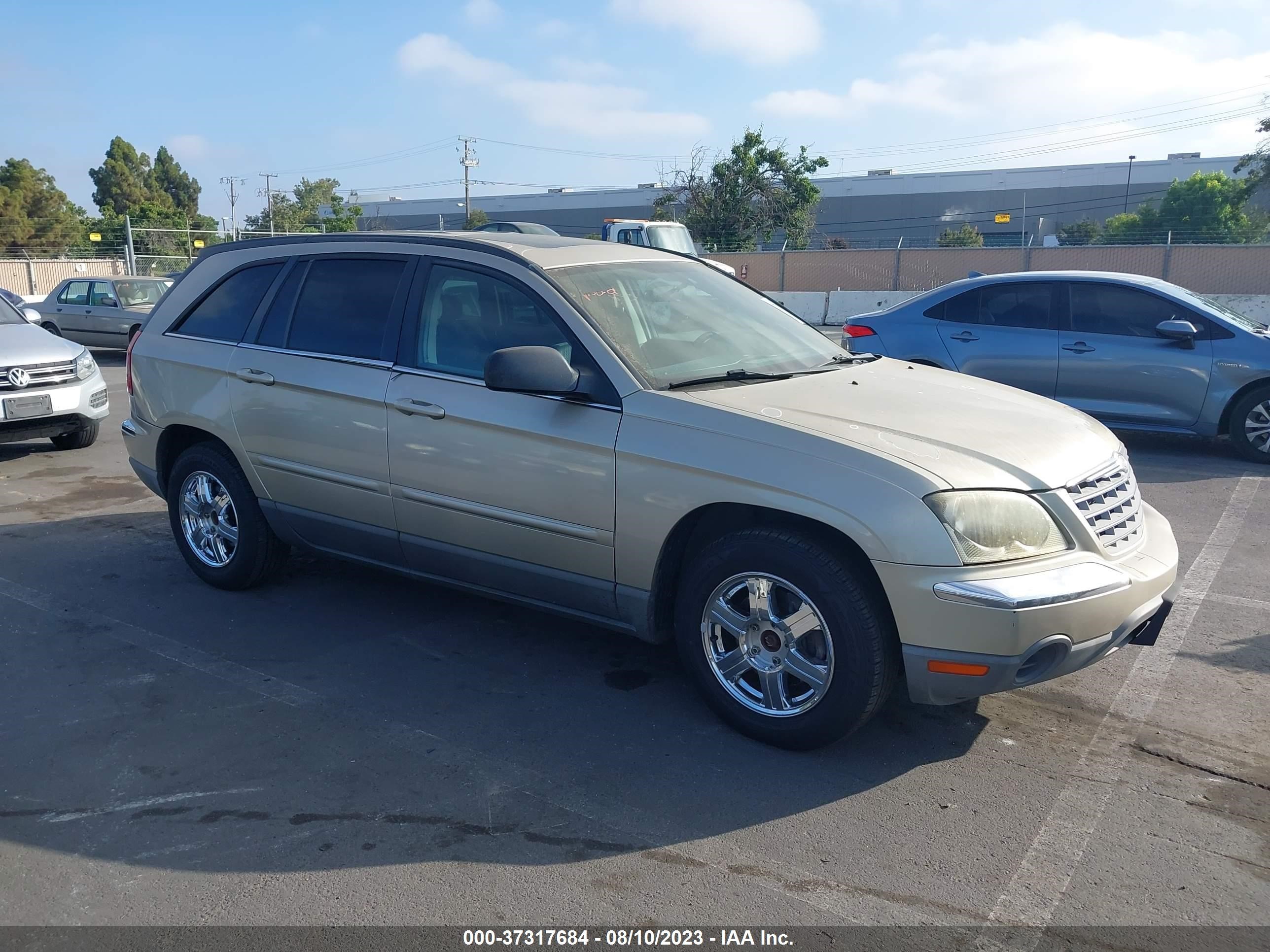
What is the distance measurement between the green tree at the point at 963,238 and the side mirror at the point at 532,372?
4770 centimetres

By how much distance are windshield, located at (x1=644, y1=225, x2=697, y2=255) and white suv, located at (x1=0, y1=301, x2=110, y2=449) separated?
1225 centimetres

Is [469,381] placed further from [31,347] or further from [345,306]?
[31,347]

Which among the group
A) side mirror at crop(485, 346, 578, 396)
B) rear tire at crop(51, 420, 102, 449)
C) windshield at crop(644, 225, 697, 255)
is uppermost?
windshield at crop(644, 225, 697, 255)

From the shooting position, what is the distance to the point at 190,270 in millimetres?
6023

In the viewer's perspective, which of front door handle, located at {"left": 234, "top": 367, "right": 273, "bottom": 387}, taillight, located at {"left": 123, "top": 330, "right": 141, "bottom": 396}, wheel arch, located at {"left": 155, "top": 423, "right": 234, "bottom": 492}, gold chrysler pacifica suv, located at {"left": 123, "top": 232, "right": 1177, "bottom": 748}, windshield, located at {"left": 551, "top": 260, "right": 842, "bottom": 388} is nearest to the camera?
gold chrysler pacifica suv, located at {"left": 123, "top": 232, "right": 1177, "bottom": 748}

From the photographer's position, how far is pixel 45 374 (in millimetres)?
9422

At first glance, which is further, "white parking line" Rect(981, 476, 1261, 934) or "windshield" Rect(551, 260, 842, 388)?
"windshield" Rect(551, 260, 842, 388)

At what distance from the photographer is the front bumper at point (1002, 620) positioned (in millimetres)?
3408

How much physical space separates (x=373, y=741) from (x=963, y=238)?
178ft

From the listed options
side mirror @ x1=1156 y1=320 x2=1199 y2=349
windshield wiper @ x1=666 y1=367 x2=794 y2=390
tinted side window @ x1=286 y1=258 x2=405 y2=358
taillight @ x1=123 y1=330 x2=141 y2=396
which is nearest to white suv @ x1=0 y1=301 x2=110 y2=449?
taillight @ x1=123 y1=330 x2=141 y2=396

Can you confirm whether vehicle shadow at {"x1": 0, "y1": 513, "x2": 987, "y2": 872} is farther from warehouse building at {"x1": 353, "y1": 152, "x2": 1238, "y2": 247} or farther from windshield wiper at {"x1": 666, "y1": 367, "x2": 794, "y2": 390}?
warehouse building at {"x1": 353, "y1": 152, "x2": 1238, "y2": 247}

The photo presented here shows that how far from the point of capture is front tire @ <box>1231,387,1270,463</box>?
8.84 meters

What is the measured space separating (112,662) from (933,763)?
3.62 metres

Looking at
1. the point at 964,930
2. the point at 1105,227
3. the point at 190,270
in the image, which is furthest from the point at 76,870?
the point at 1105,227
